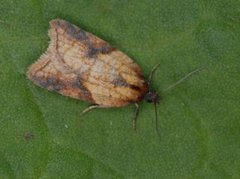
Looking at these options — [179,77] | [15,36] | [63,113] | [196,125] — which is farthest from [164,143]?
[15,36]

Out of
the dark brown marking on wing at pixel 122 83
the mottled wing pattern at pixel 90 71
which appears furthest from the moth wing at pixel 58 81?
the dark brown marking on wing at pixel 122 83

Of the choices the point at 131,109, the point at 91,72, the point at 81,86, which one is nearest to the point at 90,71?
the point at 91,72

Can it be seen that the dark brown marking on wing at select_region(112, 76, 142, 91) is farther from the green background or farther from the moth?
the green background

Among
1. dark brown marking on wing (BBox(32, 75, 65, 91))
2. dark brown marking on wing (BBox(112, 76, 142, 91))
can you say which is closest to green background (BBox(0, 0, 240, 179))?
dark brown marking on wing (BBox(32, 75, 65, 91))

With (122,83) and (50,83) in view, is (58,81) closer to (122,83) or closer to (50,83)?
(50,83)

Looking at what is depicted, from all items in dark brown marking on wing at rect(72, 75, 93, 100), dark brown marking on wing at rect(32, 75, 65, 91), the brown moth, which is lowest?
dark brown marking on wing at rect(32, 75, 65, 91)

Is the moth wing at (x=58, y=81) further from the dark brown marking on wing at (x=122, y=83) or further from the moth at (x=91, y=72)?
the dark brown marking on wing at (x=122, y=83)

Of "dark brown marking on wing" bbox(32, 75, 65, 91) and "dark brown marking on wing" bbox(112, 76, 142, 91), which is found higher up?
"dark brown marking on wing" bbox(112, 76, 142, 91)

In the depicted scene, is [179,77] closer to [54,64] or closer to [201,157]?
[201,157]

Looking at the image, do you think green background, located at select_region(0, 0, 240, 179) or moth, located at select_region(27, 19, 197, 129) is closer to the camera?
green background, located at select_region(0, 0, 240, 179)
